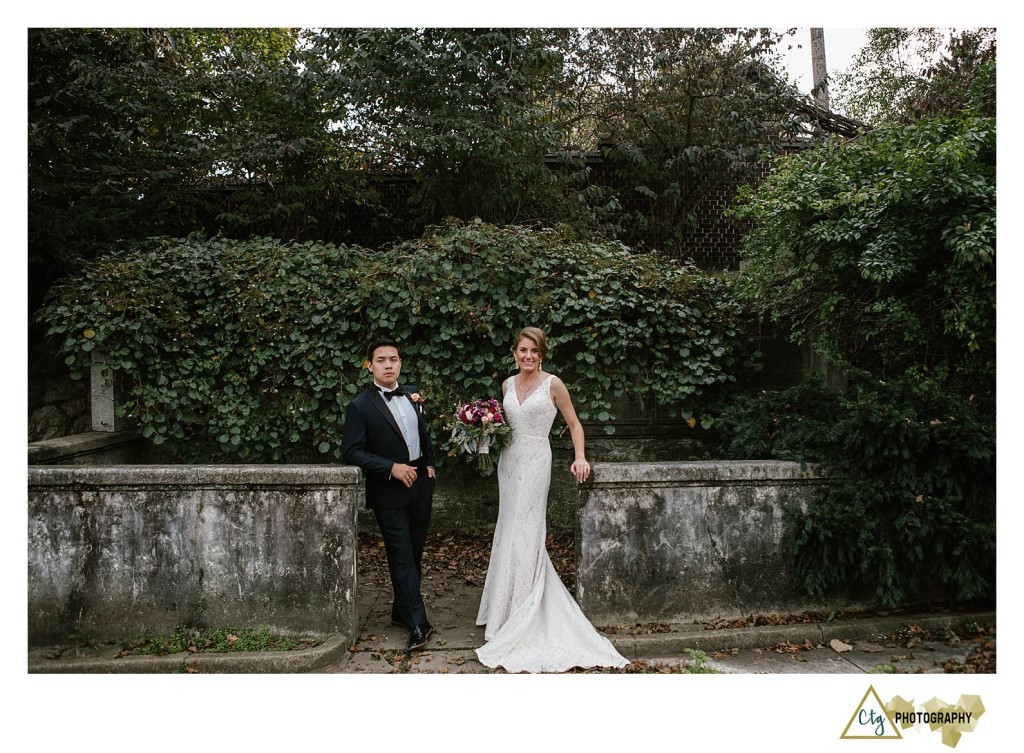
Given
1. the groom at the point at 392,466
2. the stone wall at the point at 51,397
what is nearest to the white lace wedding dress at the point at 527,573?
the groom at the point at 392,466

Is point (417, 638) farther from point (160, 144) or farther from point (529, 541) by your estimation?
point (160, 144)

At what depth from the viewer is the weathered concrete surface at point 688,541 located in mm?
4469

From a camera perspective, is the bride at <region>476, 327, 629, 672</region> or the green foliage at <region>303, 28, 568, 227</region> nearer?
the bride at <region>476, 327, 629, 672</region>

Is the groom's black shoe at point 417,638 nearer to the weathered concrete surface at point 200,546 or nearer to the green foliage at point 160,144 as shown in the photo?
the weathered concrete surface at point 200,546

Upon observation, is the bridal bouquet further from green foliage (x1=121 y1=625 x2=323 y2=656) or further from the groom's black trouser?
green foliage (x1=121 y1=625 x2=323 y2=656)

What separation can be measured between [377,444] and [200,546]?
1279 mm

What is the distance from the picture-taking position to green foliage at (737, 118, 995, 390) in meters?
4.46

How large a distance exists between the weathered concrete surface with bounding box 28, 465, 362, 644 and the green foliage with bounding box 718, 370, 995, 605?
316 centimetres

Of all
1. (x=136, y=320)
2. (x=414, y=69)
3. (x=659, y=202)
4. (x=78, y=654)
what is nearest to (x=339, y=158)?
(x=414, y=69)

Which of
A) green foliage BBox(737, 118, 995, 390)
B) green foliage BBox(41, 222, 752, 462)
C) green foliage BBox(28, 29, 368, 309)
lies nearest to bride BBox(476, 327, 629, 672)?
green foliage BBox(41, 222, 752, 462)

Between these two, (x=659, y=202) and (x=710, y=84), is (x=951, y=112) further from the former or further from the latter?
(x=659, y=202)

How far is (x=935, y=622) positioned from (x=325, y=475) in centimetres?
416

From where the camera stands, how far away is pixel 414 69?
7.83m

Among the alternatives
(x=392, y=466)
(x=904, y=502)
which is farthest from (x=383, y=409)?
Result: (x=904, y=502)
